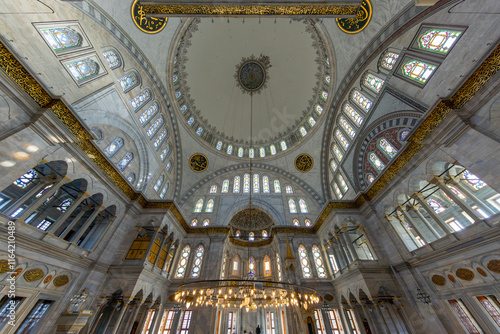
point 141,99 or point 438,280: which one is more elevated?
point 141,99

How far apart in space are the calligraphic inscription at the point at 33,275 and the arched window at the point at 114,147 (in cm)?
534

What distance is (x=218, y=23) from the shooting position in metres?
15.8

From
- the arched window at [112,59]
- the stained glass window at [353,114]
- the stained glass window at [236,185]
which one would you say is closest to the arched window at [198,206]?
the stained glass window at [236,185]

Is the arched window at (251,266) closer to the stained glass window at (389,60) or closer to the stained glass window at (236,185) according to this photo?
the stained glass window at (236,185)

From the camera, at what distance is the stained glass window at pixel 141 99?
11.1m

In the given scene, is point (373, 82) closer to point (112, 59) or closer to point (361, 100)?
point (361, 100)

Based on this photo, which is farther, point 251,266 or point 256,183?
point 256,183

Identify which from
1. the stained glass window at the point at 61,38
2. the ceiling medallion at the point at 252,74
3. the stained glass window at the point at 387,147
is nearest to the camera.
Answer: the stained glass window at the point at 61,38

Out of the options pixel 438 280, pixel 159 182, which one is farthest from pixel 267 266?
pixel 159 182

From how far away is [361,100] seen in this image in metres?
11.3

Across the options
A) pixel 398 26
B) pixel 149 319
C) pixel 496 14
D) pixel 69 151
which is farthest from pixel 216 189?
pixel 496 14

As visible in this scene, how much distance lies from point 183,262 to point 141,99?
38.3 ft

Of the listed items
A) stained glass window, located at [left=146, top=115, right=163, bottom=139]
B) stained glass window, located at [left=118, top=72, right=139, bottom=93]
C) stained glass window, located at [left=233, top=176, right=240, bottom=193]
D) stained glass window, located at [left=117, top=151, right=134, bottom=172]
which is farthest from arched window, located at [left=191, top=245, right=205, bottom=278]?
stained glass window, located at [left=118, top=72, right=139, bottom=93]

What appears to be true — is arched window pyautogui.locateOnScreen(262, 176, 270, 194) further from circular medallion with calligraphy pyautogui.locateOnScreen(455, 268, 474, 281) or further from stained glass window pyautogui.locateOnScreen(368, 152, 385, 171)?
circular medallion with calligraphy pyautogui.locateOnScreen(455, 268, 474, 281)
